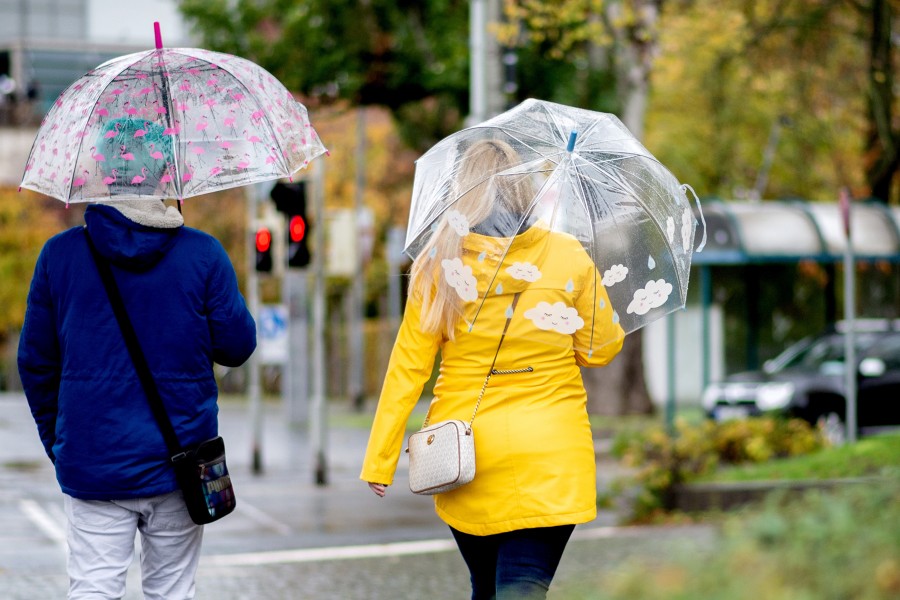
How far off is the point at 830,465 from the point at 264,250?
6856mm

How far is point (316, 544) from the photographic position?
34.4ft

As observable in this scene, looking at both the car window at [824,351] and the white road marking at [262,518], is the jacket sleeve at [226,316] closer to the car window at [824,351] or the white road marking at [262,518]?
the white road marking at [262,518]

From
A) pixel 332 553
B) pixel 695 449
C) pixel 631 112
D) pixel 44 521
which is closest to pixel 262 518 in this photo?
pixel 44 521

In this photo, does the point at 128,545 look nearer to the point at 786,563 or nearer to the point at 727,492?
the point at 786,563

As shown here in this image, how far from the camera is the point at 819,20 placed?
18703mm

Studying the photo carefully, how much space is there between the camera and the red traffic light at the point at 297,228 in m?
14.6

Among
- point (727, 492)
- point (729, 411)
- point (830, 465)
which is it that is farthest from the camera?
point (729, 411)

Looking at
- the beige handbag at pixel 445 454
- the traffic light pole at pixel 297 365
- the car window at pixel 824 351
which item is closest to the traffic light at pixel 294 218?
the car window at pixel 824 351

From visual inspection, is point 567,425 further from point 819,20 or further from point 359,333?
point 359,333

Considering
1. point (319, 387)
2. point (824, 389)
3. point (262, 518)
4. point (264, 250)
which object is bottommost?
point (824, 389)

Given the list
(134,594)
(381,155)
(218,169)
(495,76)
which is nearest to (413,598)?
(134,594)

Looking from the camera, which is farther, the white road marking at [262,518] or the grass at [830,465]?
the white road marking at [262,518]

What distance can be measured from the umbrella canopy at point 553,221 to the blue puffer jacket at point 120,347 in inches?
27.8

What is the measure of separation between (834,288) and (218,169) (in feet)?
56.3
